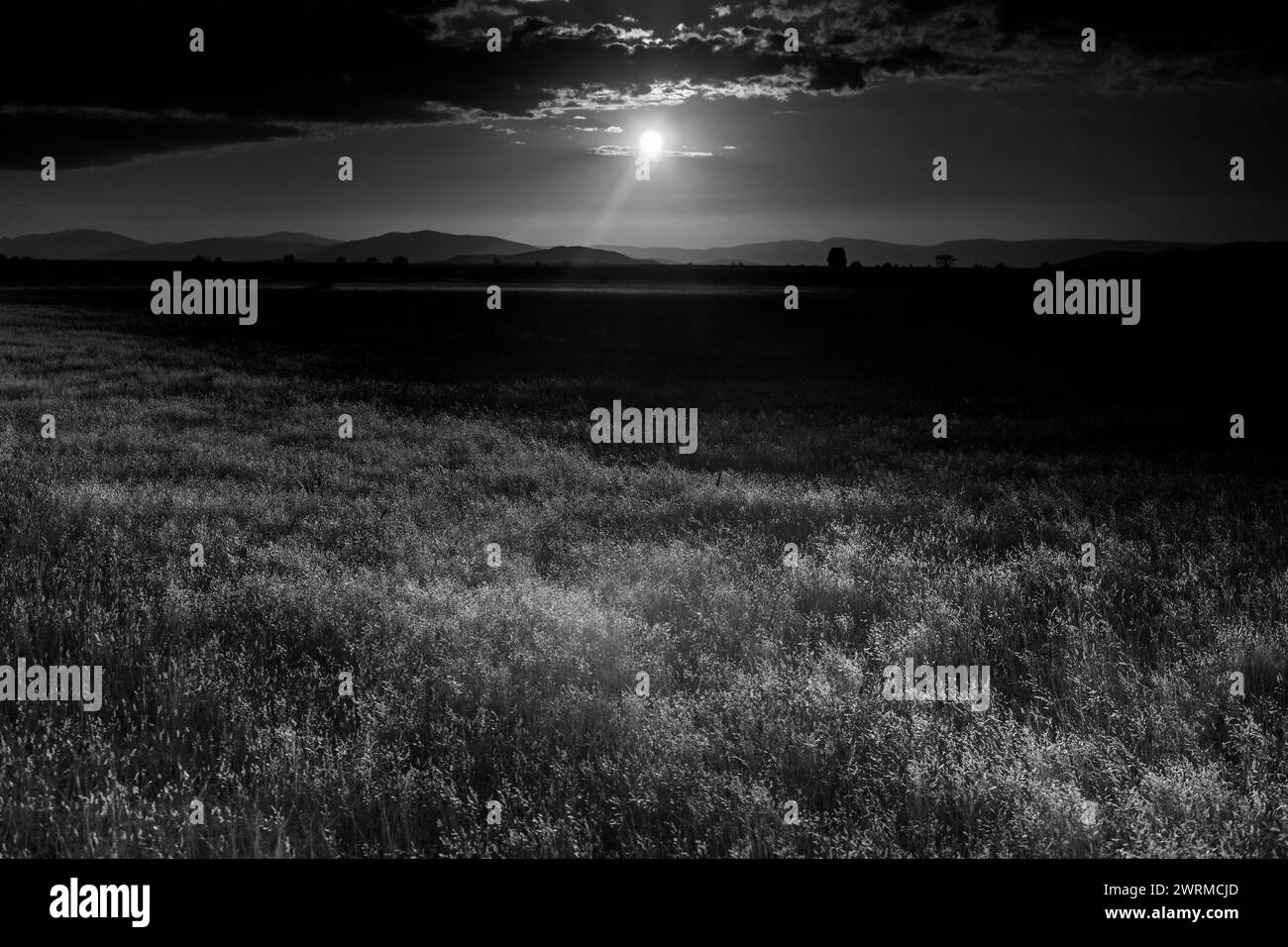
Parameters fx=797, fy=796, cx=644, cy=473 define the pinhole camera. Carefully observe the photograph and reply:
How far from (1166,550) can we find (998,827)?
548 centimetres

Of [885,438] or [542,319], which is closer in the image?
[885,438]

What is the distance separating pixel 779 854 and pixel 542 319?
38.8m

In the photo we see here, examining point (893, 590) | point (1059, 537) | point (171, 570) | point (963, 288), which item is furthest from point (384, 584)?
point (963, 288)

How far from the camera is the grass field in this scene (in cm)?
369

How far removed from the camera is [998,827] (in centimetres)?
359

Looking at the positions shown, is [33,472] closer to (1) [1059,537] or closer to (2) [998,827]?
(2) [998,827]

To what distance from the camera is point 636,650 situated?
5.49m

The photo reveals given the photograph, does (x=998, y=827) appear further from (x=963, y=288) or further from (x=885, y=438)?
(x=963, y=288)

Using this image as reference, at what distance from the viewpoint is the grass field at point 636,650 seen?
369 centimetres
